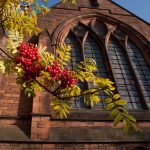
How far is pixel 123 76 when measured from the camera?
9.36 m

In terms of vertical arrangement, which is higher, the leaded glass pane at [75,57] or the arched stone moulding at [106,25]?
the arched stone moulding at [106,25]

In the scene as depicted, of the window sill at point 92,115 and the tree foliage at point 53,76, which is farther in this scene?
the window sill at point 92,115

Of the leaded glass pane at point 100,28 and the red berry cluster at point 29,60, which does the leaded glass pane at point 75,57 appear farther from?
the red berry cluster at point 29,60

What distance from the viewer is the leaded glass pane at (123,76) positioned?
8.53 meters

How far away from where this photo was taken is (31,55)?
7.50 ft

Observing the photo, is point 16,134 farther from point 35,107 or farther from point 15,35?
point 15,35

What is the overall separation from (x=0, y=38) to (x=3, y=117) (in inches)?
119

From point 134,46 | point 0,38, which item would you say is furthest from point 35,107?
point 134,46

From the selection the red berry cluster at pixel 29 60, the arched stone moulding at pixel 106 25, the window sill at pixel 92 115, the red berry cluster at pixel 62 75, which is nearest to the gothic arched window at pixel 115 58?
the arched stone moulding at pixel 106 25

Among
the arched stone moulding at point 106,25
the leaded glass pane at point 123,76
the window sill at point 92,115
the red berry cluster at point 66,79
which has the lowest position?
the red berry cluster at point 66,79

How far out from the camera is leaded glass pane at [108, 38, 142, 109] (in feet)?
28.0

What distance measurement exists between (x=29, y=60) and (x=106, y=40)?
898 cm

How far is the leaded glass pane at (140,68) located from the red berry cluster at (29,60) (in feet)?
22.9

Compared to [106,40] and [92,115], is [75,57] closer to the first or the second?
[106,40]
